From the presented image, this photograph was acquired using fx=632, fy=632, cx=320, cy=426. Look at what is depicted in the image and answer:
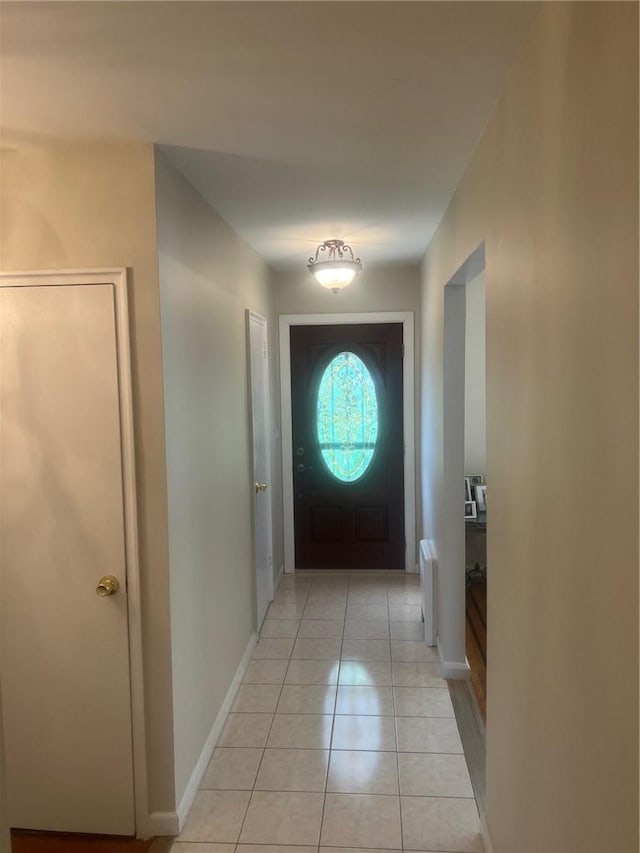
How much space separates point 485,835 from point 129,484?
1745 millimetres

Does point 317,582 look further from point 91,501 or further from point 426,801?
point 91,501

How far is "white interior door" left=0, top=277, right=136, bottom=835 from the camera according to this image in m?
2.24

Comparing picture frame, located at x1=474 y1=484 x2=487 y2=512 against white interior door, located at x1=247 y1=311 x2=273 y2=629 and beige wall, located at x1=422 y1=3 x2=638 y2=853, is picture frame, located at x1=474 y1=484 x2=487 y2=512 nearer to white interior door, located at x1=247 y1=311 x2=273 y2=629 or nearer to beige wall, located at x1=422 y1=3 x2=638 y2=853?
white interior door, located at x1=247 y1=311 x2=273 y2=629

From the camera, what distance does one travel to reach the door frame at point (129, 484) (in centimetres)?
220

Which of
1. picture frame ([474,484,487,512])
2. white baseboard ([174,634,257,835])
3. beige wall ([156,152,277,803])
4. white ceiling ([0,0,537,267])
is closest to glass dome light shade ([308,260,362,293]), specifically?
beige wall ([156,152,277,803])

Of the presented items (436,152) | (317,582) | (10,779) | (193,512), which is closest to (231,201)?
(436,152)

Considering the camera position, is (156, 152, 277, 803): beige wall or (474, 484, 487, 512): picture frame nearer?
(156, 152, 277, 803): beige wall

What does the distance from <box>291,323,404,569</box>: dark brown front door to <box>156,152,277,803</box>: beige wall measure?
1.39 m

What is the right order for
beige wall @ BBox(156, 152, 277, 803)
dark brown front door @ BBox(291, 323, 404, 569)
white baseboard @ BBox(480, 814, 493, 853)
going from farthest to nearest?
dark brown front door @ BBox(291, 323, 404, 569) < beige wall @ BBox(156, 152, 277, 803) < white baseboard @ BBox(480, 814, 493, 853)

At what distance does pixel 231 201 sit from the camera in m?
2.84

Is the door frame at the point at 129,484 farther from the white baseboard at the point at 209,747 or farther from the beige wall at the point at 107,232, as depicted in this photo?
the white baseboard at the point at 209,747

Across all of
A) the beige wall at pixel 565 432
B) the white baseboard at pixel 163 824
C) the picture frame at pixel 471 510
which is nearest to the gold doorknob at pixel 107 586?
the white baseboard at pixel 163 824

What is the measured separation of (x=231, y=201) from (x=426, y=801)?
262cm

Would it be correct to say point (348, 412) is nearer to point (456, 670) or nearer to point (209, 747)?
point (456, 670)
